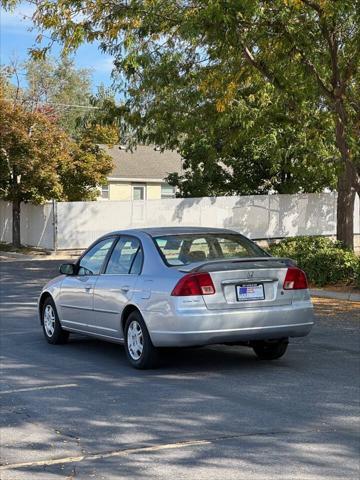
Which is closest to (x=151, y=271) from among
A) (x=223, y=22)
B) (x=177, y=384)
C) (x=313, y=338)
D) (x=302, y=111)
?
(x=177, y=384)

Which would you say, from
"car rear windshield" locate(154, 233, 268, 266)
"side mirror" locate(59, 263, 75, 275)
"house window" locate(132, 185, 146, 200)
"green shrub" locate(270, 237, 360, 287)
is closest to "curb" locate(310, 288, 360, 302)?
"green shrub" locate(270, 237, 360, 287)

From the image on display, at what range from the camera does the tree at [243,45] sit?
11906 millimetres

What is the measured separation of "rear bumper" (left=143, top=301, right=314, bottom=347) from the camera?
8.02 meters

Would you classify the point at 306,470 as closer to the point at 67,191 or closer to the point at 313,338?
the point at 313,338

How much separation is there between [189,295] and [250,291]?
2.42ft

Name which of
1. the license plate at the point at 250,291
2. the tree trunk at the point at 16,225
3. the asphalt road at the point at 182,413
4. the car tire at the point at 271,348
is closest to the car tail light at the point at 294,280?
the license plate at the point at 250,291

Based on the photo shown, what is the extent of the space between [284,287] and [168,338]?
4.86 feet

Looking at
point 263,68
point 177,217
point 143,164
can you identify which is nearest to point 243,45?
point 263,68

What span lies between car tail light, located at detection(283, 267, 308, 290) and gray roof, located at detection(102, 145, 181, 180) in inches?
1358

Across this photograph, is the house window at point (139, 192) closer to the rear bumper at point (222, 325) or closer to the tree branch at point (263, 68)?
the tree branch at point (263, 68)

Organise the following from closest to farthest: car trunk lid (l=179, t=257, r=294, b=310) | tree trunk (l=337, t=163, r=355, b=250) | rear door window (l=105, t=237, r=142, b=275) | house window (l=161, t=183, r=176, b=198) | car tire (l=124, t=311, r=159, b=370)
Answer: car trunk lid (l=179, t=257, r=294, b=310)
car tire (l=124, t=311, r=159, b=370)
rear door window (l=105, t=237, r=142, b=275)
tree trunk (l=337, t=163, r=355, b=250)
house window (l=161, t=183, r=176, b=198)

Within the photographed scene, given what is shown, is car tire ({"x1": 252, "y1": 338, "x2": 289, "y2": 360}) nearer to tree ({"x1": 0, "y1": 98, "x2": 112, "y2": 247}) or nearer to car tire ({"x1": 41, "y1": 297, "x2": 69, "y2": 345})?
car tire ({"x1": 41, "y1": 297, "x2": 69, "y2": 345})

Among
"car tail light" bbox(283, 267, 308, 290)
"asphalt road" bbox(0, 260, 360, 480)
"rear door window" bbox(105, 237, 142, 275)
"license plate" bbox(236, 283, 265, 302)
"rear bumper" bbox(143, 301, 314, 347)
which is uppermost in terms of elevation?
"rear door window" bbox(105, 237, 142, 275)

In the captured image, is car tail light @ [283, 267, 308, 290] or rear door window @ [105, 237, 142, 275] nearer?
car tail light @ [283, 267, 308, 290]
